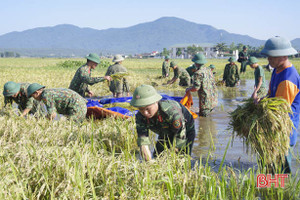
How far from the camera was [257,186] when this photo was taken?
3.35 meters

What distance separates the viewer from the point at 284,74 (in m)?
3.25

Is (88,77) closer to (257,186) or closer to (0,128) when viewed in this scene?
(0,128)

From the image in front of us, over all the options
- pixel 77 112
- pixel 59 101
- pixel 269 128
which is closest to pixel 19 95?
pixel 59 101

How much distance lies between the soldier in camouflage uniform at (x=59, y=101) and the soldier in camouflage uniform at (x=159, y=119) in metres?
2.13

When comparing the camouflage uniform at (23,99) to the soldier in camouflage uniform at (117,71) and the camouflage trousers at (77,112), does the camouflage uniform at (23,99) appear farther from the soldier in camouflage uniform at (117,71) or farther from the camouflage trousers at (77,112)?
the soldier in camouflage uniform at (117,71)

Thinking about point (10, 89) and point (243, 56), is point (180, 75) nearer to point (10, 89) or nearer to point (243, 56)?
point (243, 56)

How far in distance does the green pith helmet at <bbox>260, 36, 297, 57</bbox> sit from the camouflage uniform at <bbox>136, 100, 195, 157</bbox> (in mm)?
1118

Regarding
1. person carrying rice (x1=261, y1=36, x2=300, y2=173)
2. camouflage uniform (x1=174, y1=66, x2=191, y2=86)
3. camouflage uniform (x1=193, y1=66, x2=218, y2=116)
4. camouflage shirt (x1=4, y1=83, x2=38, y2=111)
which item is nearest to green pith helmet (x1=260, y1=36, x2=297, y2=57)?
person carrying rice (x1=261, y1=36, x2=300, y2=173)

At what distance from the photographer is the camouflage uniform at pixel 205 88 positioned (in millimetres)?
6605

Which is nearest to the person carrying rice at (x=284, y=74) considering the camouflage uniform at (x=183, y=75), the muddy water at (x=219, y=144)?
the muddy water at (x=219, y=144)

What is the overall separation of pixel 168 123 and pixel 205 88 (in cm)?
337

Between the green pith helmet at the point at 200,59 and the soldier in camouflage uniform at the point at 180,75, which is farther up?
the green pith helmet at the point at 200,59

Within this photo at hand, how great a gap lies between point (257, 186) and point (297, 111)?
902 mm

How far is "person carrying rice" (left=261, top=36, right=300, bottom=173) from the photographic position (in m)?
3.23
